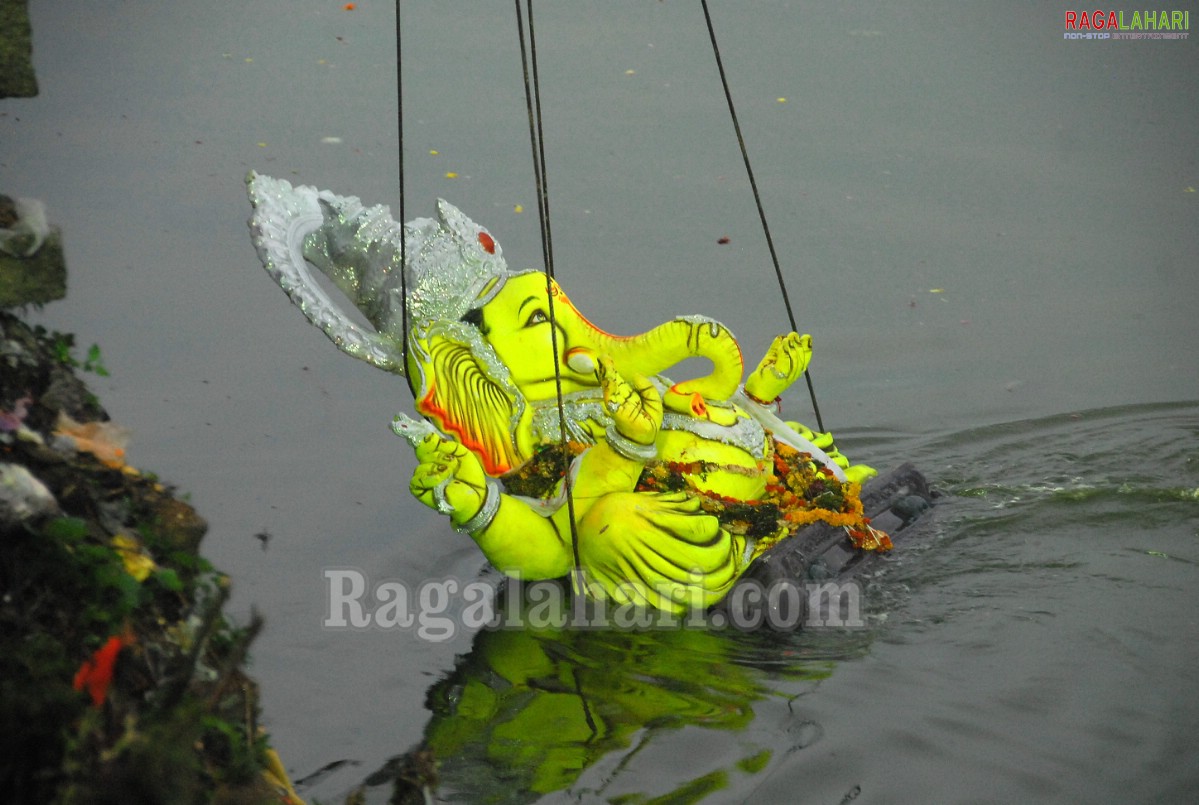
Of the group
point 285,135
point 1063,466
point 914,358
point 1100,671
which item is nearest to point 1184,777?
point 1100,671

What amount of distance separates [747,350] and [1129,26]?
3.45 m

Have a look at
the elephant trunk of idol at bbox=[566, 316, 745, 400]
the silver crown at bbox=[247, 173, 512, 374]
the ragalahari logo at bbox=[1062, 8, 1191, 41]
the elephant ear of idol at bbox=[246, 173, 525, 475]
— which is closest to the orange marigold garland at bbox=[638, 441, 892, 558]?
the elephant trunk of idol at bbox=[566, 316, 745, 400]

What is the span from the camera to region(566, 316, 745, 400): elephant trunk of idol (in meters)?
Result: 3.31

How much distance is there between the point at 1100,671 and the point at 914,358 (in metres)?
2.28

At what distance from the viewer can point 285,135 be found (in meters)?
5.65

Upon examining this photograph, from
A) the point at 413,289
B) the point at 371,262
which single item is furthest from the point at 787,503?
the point at 371,262

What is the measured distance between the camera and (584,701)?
303 centimetres

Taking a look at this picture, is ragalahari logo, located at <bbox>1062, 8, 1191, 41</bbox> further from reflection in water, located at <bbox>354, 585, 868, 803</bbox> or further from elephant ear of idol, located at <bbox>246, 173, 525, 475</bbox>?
reflection in water, located at <bbox>354, 585, 868, 803</bbox>

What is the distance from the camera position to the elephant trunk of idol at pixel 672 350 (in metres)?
3.31

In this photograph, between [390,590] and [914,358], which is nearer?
[390,590]

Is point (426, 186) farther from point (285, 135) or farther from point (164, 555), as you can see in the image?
point (164, 555)

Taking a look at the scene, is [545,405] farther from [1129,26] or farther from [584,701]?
[1129,26]

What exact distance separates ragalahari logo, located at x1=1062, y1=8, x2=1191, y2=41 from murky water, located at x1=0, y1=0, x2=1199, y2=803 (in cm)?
7

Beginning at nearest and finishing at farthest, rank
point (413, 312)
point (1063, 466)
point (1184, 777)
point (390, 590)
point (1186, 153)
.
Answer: point (1184, 777)
point (413, 312)
point (390, 590)
point (1063, 466)
point (1186, 153)
